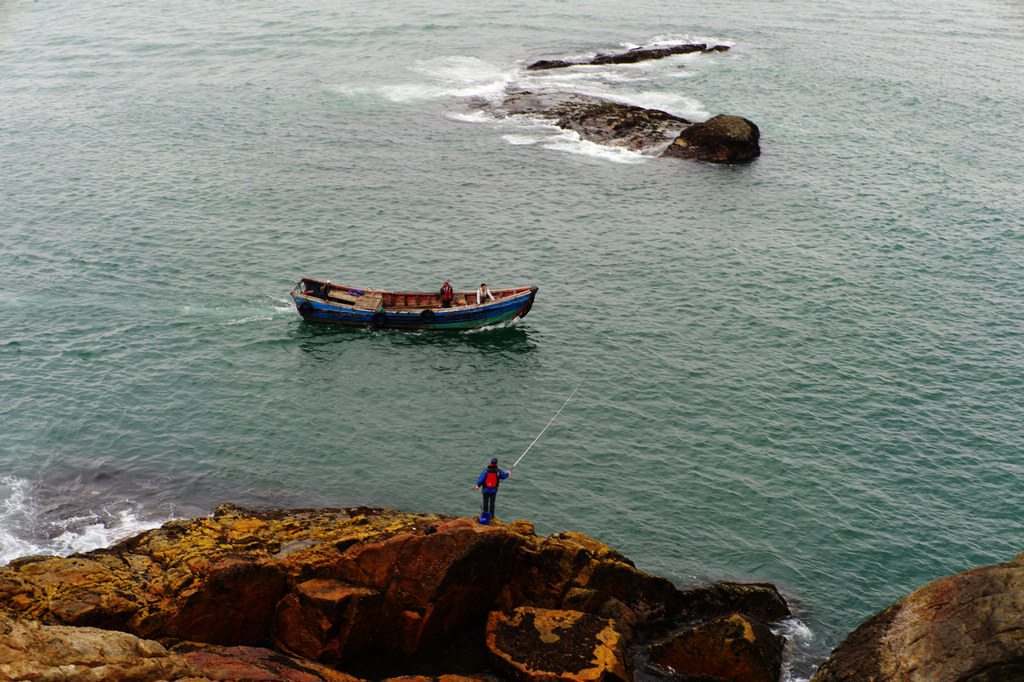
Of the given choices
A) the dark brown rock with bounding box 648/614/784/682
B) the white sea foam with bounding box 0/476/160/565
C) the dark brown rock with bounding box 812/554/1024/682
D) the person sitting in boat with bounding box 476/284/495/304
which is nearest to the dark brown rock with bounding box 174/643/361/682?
the dark brown rock with bounding box 648/614/784/682

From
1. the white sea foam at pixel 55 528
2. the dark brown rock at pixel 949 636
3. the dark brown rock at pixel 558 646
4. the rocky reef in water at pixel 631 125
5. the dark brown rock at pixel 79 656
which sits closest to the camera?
the dark brown rock at pixel 79 656

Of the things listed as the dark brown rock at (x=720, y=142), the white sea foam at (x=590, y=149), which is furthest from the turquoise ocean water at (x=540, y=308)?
the dark brown rock at (x=720, y=142)

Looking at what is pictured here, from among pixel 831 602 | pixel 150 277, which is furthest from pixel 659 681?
pixel 150 277

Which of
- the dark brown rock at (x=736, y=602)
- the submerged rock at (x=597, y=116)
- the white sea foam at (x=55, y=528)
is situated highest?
the submerged rock at (x=597, y=116)

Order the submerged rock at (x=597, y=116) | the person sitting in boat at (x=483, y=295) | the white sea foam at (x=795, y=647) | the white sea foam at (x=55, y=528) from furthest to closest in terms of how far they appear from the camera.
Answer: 1. the submerged rock at (x=597, y=116)
2. the person sitting in boat at (x=483, y=295)
3. the white sea foam at (x=55, y=528)
4. the white sea foam at (x=795, y=647)

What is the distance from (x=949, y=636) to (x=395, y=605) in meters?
15.1

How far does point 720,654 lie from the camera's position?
2494cm

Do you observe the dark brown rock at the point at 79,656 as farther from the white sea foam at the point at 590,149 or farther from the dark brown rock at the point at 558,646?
the white sea foam at the point at 590,149

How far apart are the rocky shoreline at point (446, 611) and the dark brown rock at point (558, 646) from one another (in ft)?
0.15

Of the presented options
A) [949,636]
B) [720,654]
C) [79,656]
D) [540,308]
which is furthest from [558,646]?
[540,308]

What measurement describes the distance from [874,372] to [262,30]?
290 ft

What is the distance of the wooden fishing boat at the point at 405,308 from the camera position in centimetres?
4619

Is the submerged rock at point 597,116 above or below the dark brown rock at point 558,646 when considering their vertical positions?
above

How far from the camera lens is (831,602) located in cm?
2995
